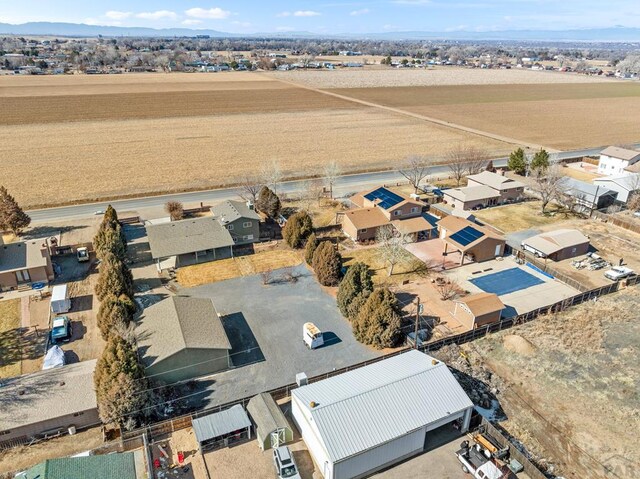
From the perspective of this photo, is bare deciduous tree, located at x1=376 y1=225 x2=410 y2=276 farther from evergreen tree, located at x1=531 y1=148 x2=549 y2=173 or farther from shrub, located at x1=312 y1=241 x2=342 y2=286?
evergreen tree, located at x1=531 y1=148 x2=549 y2=173

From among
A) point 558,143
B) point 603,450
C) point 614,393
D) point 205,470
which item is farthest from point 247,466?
point 558,143

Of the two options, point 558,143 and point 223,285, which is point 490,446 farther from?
point 558,143

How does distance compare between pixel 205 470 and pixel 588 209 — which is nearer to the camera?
pixel 205 470

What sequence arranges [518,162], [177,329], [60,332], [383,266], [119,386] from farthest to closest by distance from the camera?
1. [518,162]
2. [383,266]
3. [60,332]
4. [177,329]
5. [119,386]

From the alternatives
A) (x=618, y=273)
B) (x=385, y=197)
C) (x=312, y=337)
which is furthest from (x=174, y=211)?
(x=618, y=273)

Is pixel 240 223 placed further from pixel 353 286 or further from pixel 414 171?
pixel 414 171

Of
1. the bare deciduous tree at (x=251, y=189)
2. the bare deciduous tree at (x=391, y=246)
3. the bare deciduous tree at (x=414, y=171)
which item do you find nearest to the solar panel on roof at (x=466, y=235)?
the bare deciduous tree at (x=391, y=246)
